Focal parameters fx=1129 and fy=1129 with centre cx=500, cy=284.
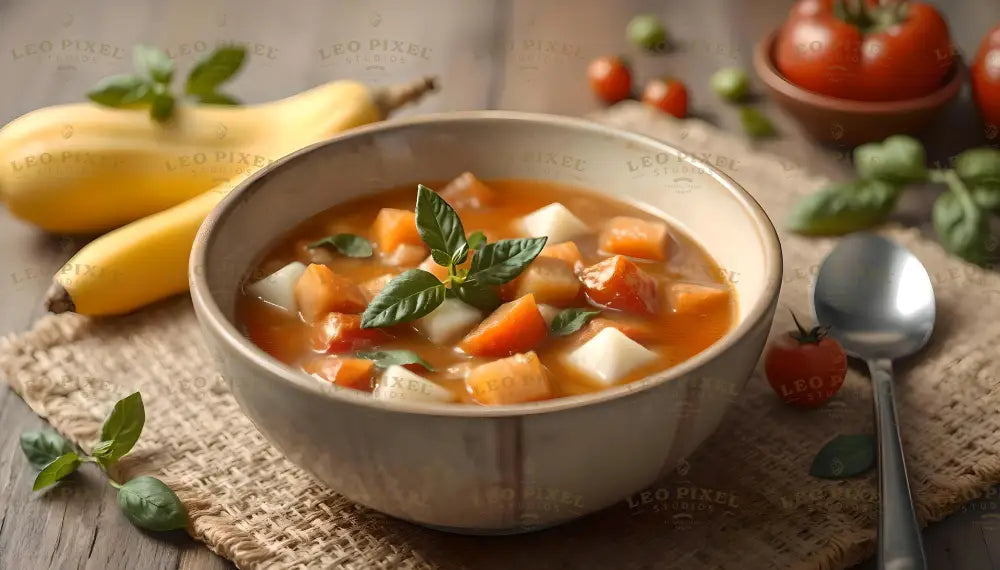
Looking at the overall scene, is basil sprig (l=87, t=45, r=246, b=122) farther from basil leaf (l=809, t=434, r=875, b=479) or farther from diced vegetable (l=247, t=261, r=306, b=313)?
basil leaf (l=809, t=434, r=875, b=479)

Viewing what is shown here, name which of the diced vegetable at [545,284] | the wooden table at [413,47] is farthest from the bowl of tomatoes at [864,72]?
the diced vegetable at [545,284]

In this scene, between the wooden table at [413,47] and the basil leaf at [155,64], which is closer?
the basil leaf at [155,64]

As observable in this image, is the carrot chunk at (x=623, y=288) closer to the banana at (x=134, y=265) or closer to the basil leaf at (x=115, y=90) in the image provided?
the banana at (x=134, y=265)

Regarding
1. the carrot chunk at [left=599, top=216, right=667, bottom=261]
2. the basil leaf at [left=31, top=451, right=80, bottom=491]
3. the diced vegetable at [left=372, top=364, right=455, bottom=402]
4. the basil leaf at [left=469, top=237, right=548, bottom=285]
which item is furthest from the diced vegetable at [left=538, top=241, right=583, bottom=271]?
the basil leaf at [left=31, top=451, right=80, bottom=491]

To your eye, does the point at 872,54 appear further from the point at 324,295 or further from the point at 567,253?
the point at 324,295

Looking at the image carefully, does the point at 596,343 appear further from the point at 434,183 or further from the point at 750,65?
the point at 750,65

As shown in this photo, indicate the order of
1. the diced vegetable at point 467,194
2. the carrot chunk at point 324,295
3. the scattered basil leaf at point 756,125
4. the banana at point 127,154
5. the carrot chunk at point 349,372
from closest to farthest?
the carrot chunk at point 349,372, the carrot chunk at point 324,295, the diced vegetable at point 467,194, the banana at point 127,154, the scattered basil leaf at point 756,125
